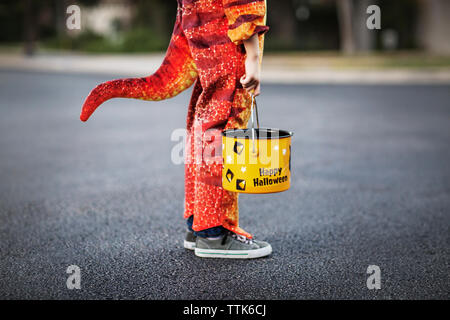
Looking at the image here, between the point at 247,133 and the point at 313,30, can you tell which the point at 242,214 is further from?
the point at 313,30

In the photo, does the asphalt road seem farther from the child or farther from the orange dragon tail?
the orange dragon tail

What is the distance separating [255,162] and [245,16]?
669 mm

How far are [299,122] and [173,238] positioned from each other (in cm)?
535

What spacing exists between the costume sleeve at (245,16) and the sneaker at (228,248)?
109cm

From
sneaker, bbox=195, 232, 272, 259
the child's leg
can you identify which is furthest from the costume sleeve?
sneaker, bbox=195, 232, 272, 259

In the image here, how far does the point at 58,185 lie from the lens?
522 cm

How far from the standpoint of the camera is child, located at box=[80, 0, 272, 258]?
2.98 metres

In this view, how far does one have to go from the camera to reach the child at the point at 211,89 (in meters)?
2.98

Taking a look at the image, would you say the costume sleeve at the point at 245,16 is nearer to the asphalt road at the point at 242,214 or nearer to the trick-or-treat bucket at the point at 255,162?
the trick-or-treat bucket at the point at 255,162

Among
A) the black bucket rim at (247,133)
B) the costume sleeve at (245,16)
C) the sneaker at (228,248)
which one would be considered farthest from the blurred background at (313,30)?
the costume sleeve at (245,16)

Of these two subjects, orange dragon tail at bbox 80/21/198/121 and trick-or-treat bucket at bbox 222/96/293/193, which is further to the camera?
orange dragon tail at bbox 80/21/198/121

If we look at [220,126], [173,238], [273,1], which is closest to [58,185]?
[173,238]

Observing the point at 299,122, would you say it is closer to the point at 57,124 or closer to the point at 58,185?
the point at 57,124

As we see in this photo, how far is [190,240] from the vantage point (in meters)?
3.51
